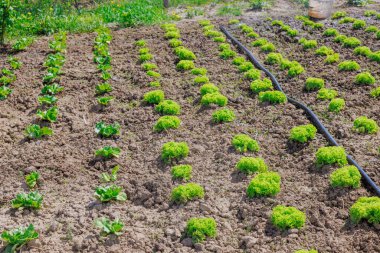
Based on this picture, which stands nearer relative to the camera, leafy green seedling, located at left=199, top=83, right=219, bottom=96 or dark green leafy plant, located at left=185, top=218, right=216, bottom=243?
dark green leafy plant, located at left=185, top=218, right=216, bottom=243

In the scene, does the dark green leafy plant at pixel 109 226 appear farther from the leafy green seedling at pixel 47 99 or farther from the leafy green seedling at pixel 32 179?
the leafy green seedling at pixel 47 99

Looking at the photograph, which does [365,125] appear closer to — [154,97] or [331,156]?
[331,156]

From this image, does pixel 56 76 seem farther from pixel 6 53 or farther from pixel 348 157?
pixel 348 157

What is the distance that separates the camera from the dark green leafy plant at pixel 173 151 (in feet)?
24.9

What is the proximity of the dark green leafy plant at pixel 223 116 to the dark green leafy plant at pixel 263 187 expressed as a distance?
212cm

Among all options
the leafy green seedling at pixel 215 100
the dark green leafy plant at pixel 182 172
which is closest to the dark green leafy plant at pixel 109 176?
the dark green leafy plant at pixel 182 172

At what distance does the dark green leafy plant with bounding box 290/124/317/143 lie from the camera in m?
7.77

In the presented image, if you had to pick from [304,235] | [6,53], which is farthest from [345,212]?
[6,53]

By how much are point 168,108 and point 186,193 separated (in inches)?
112

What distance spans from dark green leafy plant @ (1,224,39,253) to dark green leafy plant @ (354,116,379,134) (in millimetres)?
5631

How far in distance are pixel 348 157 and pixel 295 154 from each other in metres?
0.89

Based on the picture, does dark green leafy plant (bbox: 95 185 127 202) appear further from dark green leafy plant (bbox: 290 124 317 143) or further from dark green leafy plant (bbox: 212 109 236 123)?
dark green leafy plant (bbox: 290 124 317 143)

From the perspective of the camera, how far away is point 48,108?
961 centimetres

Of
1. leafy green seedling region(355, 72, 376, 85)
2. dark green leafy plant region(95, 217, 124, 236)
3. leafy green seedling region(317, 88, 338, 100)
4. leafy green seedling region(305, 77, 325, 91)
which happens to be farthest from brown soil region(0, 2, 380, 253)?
leafy green seedling region(355, 72, 376, 85)
